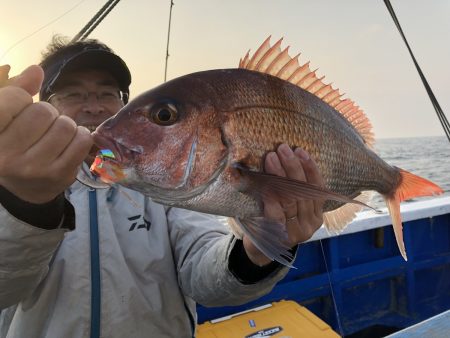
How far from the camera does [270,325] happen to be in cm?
270

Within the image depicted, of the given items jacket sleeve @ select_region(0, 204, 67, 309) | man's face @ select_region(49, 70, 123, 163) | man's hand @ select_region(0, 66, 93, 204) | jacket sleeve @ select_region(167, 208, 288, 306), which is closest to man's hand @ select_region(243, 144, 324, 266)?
jacket sleeve @ select_region(167, 208, 288, 306)

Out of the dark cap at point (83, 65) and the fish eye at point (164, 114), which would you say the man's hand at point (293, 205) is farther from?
the dark cap at point (83, 65)

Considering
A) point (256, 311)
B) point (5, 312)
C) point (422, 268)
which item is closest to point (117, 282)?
point (5, 312)

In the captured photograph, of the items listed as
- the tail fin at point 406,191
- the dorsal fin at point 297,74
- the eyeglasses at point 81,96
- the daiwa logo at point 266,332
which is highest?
the eyeglasses at point 81,96

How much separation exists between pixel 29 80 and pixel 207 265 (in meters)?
1.12

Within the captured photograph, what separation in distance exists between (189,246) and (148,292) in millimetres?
308

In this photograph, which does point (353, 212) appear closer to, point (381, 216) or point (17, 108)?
point (17, 108)

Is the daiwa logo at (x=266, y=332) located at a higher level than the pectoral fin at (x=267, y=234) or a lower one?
lower

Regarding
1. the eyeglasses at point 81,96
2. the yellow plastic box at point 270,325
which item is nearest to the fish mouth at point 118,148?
the eyeglasses at point 81,96

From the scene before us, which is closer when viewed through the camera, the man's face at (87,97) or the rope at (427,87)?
the man's face at (87,97)

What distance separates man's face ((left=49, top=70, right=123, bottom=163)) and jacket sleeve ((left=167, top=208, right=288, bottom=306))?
2.26 feet

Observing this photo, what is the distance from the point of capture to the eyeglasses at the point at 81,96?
6.90ft

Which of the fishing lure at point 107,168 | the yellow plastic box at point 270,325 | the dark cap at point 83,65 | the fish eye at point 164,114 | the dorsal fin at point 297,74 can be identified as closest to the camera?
the fishing lure at point 107,168

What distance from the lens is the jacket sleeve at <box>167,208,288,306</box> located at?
5.27 feet
